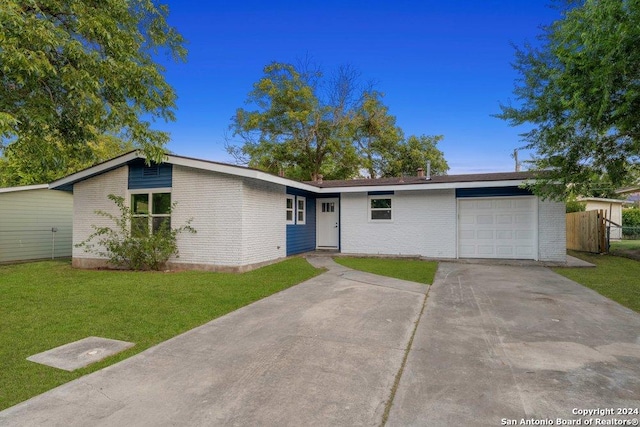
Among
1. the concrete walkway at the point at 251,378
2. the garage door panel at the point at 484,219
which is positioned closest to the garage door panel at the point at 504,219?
the garage door panel at the point at 484,219

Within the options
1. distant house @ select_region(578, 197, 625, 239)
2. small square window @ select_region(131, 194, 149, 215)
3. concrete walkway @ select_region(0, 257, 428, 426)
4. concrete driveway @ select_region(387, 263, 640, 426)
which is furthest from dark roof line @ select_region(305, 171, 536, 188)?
distant house @ select_region(578, 197, 625, 239)

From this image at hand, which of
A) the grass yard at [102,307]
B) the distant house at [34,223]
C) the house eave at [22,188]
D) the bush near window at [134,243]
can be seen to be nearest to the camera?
the grass yard at [102,307]

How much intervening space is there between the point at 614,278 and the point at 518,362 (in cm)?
730

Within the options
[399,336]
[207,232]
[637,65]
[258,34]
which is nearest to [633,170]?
[637,65]

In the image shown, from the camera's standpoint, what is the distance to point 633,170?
8.88 m

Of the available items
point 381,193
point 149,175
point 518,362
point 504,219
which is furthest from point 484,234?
point 149,175

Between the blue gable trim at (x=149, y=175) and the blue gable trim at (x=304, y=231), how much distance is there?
4.03 meters

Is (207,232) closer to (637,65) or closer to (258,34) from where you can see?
(637,65)

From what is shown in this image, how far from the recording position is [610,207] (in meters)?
22.6

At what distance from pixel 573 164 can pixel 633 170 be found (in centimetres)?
158

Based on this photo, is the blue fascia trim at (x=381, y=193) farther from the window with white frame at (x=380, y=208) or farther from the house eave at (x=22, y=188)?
the house eave at (x=22, y=188)

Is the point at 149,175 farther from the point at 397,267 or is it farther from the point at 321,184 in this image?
the point at 397,267

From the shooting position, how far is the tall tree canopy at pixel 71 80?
550cm

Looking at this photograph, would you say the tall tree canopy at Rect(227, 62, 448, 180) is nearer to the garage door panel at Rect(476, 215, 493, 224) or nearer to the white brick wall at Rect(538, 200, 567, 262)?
the garage door panel at Rect(476, 215, 493, 224)
